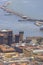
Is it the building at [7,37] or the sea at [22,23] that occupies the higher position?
the building at [7,37]

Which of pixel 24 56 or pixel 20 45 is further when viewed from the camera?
pixel 20 45

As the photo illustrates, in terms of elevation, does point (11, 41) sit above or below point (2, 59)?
below

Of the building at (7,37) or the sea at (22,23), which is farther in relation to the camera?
the sea at (22,23)

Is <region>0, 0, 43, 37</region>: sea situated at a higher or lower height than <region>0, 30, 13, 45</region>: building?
lower

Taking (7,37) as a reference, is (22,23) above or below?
below

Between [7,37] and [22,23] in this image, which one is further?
[22,23]

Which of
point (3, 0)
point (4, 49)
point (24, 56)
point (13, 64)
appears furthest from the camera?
point (3, 0)

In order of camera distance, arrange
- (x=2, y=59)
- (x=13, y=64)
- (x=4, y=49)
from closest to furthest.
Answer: (x=13, y=64), (x=2, y=59), (x=4, y=49)

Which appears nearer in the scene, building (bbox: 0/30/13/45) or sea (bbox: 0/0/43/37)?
building (bbox: 0/30/13/45)

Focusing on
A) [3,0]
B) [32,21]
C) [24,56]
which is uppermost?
[24,56]

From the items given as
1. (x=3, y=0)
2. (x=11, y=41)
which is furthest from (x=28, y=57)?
(x=3, y=0)

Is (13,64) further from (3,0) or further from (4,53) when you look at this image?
(3,0)
